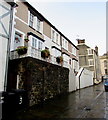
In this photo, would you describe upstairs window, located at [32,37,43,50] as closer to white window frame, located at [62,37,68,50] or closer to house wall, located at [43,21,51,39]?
house wall, located at [43,21,51,39]

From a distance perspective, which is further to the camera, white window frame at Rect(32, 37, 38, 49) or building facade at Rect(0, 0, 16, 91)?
white window frame at Rect(32, 37, 38, 49)

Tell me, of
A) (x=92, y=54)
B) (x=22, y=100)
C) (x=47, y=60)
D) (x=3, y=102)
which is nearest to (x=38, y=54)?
(x=47, y=60)

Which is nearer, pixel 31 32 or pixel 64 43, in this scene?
pixel 31 32

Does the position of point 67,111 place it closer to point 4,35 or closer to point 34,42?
point 4,35

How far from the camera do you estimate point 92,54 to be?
36219 mm

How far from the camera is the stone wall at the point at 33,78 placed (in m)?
9.34

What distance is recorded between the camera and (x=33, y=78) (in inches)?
382

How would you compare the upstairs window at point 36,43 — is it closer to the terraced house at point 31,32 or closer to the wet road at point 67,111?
the terraced house at point 31,32

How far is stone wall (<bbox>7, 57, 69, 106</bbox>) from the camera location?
9.34 m

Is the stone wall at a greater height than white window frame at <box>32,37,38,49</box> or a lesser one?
lesser

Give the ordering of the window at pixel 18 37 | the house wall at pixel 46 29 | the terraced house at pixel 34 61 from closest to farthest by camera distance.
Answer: the terraced house at pixel 34 61
the window at pixel 18 37
the house wall at pixel 46 29

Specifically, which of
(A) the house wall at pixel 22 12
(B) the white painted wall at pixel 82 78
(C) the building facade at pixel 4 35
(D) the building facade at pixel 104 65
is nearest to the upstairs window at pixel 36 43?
(A) the house wall at pixel 22 12

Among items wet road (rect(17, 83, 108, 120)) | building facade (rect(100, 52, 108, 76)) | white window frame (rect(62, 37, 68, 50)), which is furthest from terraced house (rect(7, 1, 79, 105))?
building facade (rect(100, 52, 108, 76))

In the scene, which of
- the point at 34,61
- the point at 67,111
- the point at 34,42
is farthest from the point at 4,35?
the point at 67,111
